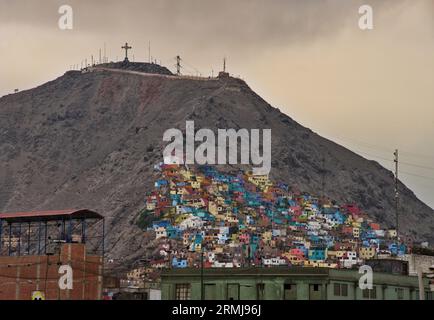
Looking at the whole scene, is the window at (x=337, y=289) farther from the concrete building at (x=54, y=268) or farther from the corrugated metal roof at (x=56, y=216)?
the concrete building at (x=54, y=268)

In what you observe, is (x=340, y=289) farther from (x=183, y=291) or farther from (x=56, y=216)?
(x=56, y=216)

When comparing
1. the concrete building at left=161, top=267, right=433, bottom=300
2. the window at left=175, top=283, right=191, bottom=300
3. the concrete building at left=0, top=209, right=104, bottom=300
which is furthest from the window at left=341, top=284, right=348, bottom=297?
the concrete building at left=0, top=209, right=104, bottom=300

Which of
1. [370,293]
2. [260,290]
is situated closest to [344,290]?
[370,293]

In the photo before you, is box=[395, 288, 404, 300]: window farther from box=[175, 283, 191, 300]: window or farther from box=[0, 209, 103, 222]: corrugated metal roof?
box=[0, 209, 103, 222]: corrugated metal roof

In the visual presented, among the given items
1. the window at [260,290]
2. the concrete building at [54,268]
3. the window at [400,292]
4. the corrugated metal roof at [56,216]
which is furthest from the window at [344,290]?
the concrete building at [54,268]
